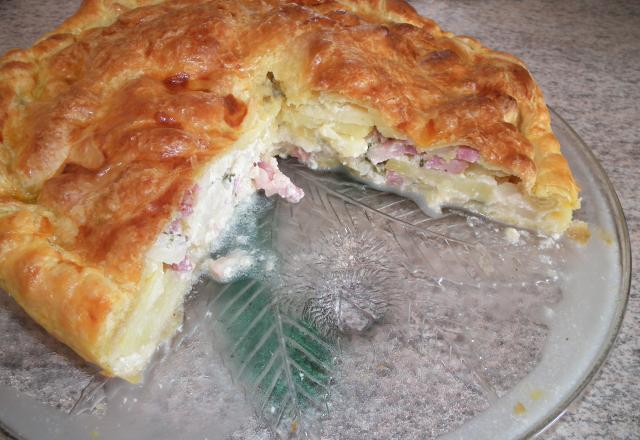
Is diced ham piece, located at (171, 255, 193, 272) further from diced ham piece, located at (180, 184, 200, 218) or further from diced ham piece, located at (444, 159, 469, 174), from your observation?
diced ham piece, located at (444, 159, 469, 174)

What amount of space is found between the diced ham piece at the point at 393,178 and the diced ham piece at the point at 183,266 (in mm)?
1069

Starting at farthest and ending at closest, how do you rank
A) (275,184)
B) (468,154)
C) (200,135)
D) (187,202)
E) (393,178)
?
(393,178) < (275,184) < (468,154) < (200,135) < (187,202)

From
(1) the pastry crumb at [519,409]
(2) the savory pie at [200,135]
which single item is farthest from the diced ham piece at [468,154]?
(1) the pastry crumb at [519,409]

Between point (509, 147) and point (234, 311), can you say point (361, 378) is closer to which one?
point (234, 311)

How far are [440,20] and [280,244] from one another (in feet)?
9.35

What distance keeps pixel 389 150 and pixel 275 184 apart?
1.84 feet

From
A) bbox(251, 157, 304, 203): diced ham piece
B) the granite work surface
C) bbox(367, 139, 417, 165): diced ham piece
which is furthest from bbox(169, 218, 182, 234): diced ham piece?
the granite work surface

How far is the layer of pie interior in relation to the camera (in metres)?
2.28

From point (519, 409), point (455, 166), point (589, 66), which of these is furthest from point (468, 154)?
point (589, 66)

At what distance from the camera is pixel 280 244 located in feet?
8.46

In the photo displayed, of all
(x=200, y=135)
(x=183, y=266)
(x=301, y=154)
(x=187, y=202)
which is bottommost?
(x=183, y=266)

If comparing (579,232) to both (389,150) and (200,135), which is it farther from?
(200,135)

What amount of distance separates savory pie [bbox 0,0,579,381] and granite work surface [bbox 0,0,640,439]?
680 mm

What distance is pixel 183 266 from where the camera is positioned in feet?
7.65
